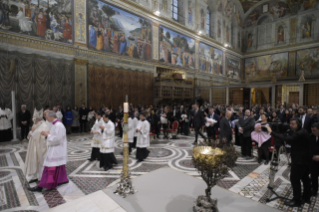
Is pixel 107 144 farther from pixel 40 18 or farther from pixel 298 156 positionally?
pixel 40 18

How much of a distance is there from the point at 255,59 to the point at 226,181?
94.7 ft

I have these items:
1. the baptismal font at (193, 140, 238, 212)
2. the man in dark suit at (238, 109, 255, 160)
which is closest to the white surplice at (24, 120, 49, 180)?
the baptismal font at (193, 140, 238, 212)

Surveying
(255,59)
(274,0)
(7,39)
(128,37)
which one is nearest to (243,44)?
(255,59)

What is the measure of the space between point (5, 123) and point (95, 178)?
6.64 m

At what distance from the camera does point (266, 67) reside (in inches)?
1075

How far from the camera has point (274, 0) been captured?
26.3 m

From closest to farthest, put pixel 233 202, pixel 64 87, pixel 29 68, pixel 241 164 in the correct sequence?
pixel 233 202 → pixel 241 164 → pixel 29 68 → pixel 64 87

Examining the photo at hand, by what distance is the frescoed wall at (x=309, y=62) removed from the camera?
23.2 meters

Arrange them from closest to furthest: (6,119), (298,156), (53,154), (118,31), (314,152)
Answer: (298,156), (314,152), (53,154), (6,119), (118,31)

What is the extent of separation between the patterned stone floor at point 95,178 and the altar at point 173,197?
1.35 meters

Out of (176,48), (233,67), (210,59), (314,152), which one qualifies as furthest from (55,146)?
(233,67)

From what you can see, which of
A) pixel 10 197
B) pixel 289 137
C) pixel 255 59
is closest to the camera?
pixel 289 137

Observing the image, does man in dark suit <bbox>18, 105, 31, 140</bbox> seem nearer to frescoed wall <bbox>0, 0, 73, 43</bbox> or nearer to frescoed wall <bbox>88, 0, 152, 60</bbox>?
frescoed wall <bbox>0, 0, 73, 43</bbox>

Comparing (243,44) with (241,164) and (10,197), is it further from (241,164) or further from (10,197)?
(10,197)
